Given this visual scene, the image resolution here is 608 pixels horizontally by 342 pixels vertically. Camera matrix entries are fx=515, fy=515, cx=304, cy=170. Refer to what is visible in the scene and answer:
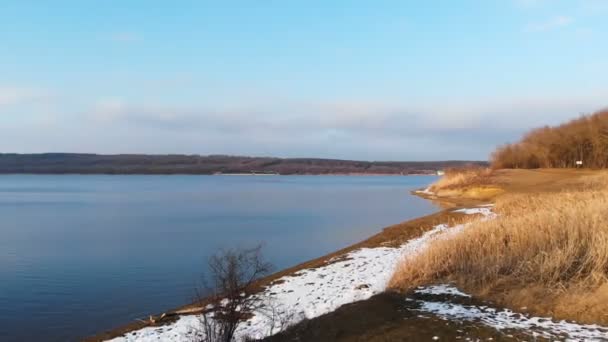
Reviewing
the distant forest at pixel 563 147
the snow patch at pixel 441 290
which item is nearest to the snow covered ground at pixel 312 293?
the snow patch at pixel 441 290

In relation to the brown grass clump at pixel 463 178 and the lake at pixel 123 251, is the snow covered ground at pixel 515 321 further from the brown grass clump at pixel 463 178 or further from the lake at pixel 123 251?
the brown grass clump at pixel 463 178

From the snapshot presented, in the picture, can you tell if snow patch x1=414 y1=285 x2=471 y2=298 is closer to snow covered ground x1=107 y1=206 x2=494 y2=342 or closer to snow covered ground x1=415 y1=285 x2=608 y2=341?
snow covered ground x1=415 y1=285 x2=608 y2=341

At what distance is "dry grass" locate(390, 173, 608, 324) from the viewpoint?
264 inches

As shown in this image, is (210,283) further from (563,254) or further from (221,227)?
(221,227)

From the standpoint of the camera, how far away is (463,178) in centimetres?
4028

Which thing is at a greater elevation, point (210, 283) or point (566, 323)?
point (566, 323)

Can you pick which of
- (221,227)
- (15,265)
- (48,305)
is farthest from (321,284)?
(221,227)

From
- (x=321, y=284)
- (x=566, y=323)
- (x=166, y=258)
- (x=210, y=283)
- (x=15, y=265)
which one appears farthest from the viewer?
(x=166, y=258)

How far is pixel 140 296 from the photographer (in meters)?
11.0

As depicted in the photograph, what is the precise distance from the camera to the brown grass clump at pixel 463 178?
1436 inches

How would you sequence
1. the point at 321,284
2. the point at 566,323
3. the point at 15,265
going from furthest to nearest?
1. the point at 15,265
2. the point at 321,284
3. the point at 566,323

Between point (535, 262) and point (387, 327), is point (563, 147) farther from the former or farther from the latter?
point (387, 327)

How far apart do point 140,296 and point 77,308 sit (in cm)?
130

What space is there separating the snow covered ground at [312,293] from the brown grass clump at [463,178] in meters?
25.3
